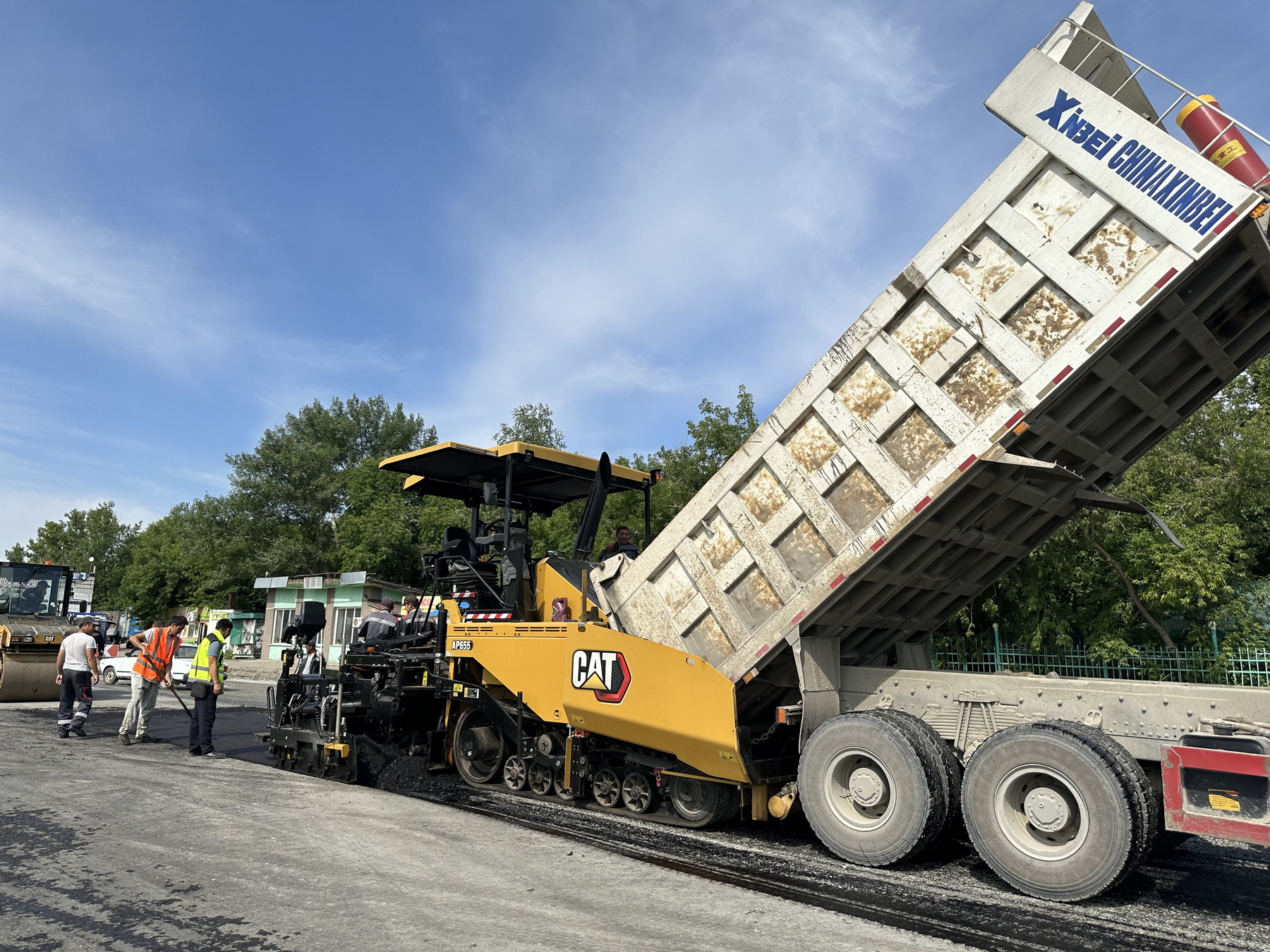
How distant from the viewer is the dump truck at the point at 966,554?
4.34 metres

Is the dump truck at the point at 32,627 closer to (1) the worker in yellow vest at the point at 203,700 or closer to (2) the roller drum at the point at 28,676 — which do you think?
(2) the roller drum at the point at 28,676

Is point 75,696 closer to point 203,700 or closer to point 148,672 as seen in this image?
point 148,672

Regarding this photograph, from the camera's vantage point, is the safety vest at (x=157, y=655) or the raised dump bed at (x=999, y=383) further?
the safety vest at (x=157, y=655)

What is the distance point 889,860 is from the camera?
5.05m

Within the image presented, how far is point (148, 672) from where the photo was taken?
Result: 10.2 metres

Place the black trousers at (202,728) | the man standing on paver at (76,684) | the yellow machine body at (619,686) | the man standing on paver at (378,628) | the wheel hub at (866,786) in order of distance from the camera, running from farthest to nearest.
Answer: the man standing on paver at (76,684)
the black trousers at (202,728)
the man standing on paver at (378,628)
the yellow machine body at (619,686)
the wheel hub at (866,786)

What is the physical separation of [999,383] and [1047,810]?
2.37 m

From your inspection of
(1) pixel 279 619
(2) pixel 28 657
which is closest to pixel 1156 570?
(2) pixel 28 657

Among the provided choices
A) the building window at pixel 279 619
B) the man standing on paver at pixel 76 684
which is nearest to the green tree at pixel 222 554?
the building window at pixel 279 619

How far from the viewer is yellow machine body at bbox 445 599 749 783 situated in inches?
229

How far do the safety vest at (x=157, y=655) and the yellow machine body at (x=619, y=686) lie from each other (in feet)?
16.8

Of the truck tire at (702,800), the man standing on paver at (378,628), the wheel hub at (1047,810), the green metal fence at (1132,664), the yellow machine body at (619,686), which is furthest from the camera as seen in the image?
the green metal fence at (1132,664)

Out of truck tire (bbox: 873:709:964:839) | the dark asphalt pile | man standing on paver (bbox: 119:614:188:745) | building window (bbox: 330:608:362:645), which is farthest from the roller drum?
truck tire (bbox: 873:709:964:839)

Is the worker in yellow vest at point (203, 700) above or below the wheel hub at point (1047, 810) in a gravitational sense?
below
